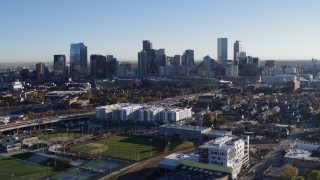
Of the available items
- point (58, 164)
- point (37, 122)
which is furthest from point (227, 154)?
point (37, 122)

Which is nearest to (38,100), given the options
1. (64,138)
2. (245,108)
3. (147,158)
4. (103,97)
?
(103,97)

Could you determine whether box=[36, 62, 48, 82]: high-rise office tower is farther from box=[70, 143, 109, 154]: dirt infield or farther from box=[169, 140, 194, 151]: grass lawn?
box=[169, 140, 194, 151]: grass lawn

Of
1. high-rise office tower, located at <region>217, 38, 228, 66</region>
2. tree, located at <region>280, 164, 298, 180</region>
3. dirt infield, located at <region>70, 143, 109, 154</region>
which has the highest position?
high-rise office tower, located at <region>217, 38, 228, 66</region>

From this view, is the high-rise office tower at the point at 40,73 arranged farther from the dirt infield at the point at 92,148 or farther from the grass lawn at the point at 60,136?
the dirt infield at the point at 92,148

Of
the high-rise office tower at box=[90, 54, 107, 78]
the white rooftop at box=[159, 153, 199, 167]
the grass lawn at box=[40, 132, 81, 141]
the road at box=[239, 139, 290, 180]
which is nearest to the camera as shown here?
the road at box=[239, 139, 290, 180]

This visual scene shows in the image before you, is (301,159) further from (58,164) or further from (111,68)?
(111,68)

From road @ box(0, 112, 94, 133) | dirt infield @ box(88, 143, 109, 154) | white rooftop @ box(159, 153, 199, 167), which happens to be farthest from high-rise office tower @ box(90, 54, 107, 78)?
white rooftop @ box(159, 153, 199, 167)

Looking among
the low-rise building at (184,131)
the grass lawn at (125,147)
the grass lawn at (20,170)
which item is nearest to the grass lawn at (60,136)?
the grass lawn at (125,147)
